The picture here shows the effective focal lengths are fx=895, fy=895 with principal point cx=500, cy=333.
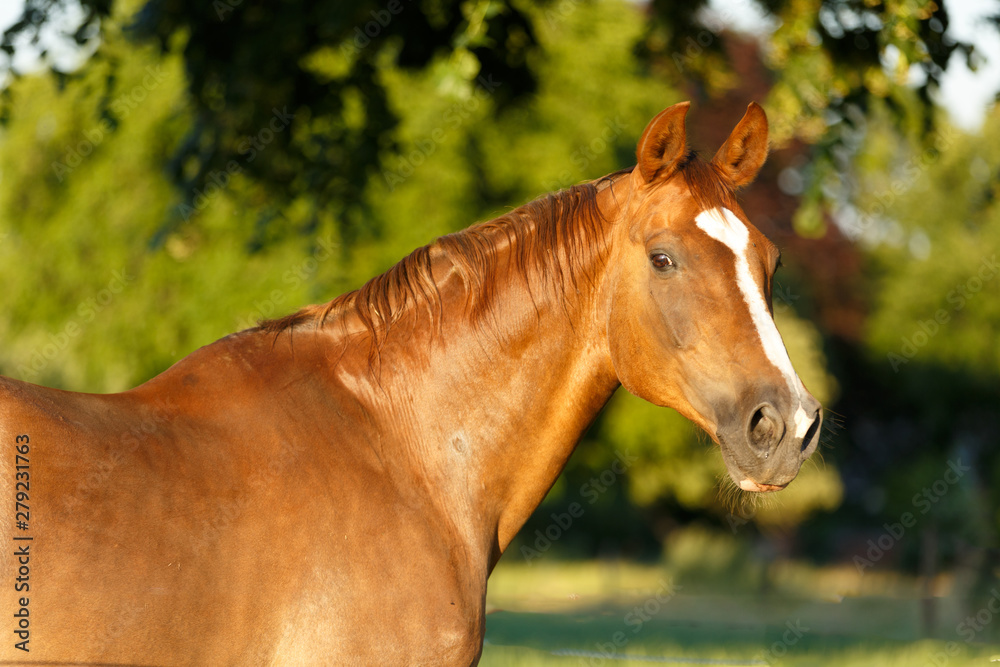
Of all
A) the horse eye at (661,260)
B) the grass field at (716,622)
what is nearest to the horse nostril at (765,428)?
the horse eye at (661,260)

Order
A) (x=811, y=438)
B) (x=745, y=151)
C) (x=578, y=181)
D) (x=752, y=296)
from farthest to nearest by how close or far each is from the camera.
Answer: (x=578, y=181), (x=745, y=151), (x=752, y=296), (x=811, y=438)

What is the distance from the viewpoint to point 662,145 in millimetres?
2924

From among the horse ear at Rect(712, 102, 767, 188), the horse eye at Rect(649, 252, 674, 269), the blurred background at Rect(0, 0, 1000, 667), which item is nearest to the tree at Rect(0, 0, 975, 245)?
the blurred background at Rect(0, 0, 1000, 667)

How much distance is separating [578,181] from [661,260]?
11417mm

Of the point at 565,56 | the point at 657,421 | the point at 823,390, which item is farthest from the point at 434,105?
the point at 823,390

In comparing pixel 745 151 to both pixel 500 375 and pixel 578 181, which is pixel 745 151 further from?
pixel 578 181

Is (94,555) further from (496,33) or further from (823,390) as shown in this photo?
(823,390)

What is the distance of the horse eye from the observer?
2.81 meters

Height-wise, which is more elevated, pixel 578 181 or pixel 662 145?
pixel 662 145

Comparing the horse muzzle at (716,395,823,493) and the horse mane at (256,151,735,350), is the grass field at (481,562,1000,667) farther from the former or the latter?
the horse muzzle at (716,395,823,493)

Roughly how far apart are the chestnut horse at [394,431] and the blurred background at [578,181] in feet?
1.93

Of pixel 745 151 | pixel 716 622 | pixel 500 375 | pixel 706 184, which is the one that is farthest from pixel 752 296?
pixel 716 622

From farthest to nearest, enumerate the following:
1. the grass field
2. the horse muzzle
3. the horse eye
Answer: the grass field < the horse eye < the horse muzzle

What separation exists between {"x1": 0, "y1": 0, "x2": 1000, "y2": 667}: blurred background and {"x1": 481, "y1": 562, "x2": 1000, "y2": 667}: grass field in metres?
0.06
